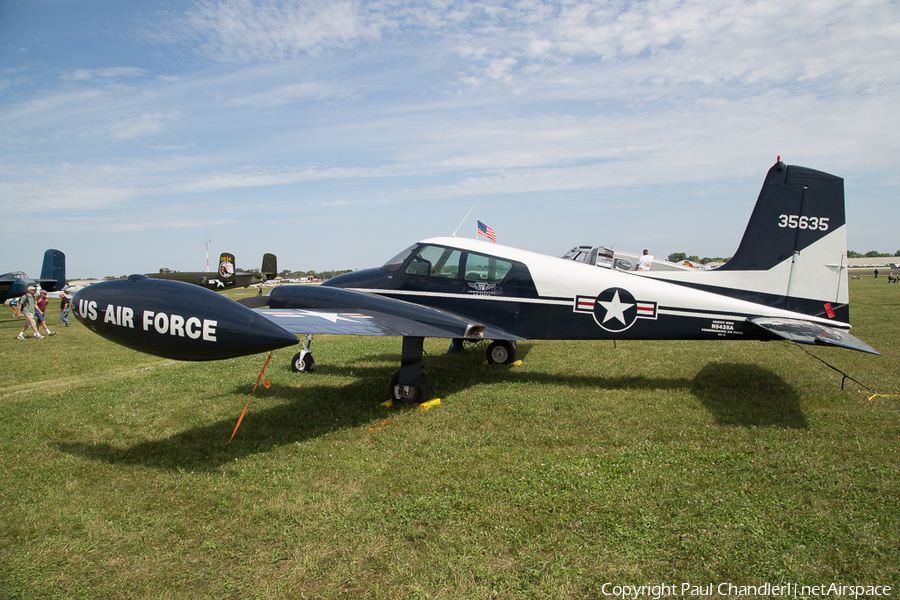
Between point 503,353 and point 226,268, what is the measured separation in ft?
110

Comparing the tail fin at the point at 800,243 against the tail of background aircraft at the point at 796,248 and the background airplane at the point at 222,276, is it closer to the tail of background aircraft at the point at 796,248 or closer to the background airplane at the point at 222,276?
the tail of background aircraft at the point at 796,248

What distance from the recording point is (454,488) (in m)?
4.43

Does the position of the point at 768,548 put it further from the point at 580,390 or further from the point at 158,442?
the point at 158,442

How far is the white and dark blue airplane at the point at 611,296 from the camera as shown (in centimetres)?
698

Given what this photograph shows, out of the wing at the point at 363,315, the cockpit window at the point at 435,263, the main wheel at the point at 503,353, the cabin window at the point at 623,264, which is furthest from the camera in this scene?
the cabin window at the point at 623,264

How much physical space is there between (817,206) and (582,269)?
3581 millimetres

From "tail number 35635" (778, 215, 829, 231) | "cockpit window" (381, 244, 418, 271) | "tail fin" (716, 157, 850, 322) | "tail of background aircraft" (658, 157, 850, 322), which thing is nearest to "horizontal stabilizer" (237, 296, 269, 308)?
"cockpit window" (381, 244, 418, 271)

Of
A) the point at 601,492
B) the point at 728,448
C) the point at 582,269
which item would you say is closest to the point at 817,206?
the point at 582,269

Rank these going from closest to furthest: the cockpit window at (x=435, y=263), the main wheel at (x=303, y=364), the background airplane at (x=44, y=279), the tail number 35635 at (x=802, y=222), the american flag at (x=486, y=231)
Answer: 1. the tail number 35635 at (x=802, y=222)
2. the cockpit window at (x=435, y=263)
3. the main wheel at (x=303, y=364)
4. the american flag at (x=486, y=231)
5. the background airplane at (x=44, y=279)

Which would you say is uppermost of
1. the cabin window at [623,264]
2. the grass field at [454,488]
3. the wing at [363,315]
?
the cabin window at [623,264]

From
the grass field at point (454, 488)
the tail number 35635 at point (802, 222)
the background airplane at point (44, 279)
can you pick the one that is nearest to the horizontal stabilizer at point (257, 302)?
the grass field at point (454, 488)

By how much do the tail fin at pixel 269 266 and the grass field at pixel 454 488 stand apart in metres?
35.6

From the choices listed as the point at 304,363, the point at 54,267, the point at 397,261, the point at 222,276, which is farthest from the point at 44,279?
the point at 397,261

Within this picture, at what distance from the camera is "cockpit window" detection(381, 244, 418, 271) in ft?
28.7
